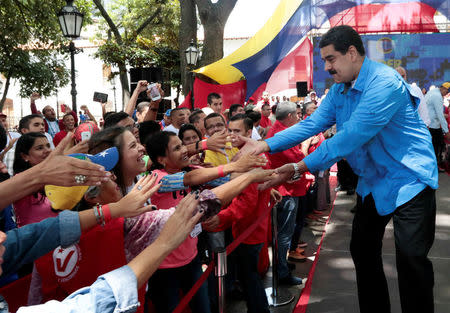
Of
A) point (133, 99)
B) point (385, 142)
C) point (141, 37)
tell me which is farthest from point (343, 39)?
point (141, 37)

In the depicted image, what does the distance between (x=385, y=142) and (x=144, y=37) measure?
76.2ft

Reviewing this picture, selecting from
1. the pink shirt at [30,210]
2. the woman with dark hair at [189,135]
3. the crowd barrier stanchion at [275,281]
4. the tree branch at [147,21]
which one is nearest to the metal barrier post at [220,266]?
the pink shirt at [30,210]

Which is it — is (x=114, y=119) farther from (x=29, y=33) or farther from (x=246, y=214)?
(x=29, y=33)

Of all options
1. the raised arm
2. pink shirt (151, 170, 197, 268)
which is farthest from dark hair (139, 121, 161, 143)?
pink shirt (151, 170, 197, 268)

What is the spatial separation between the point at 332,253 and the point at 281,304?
4.67 ft

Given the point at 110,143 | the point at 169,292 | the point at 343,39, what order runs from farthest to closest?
the point at 343,39 < the point at 169,292 < the point at 110,143

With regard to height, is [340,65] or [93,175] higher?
[340,65]

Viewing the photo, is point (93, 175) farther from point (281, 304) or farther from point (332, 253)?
A: point (332, 253)

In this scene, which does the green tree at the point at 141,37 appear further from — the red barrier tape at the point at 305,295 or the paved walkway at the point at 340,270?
the red barrier tape at the point at 305,295

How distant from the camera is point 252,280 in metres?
3.33

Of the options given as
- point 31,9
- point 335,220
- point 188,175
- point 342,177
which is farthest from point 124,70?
point 188,175

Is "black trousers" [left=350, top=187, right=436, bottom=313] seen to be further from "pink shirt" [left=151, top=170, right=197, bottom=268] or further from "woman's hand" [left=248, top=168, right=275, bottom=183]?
"pink shirt" [left=151, top=170, right=197, bottom=268]

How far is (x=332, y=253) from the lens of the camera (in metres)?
5.09

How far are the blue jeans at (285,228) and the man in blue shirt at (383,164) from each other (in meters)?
1.38
